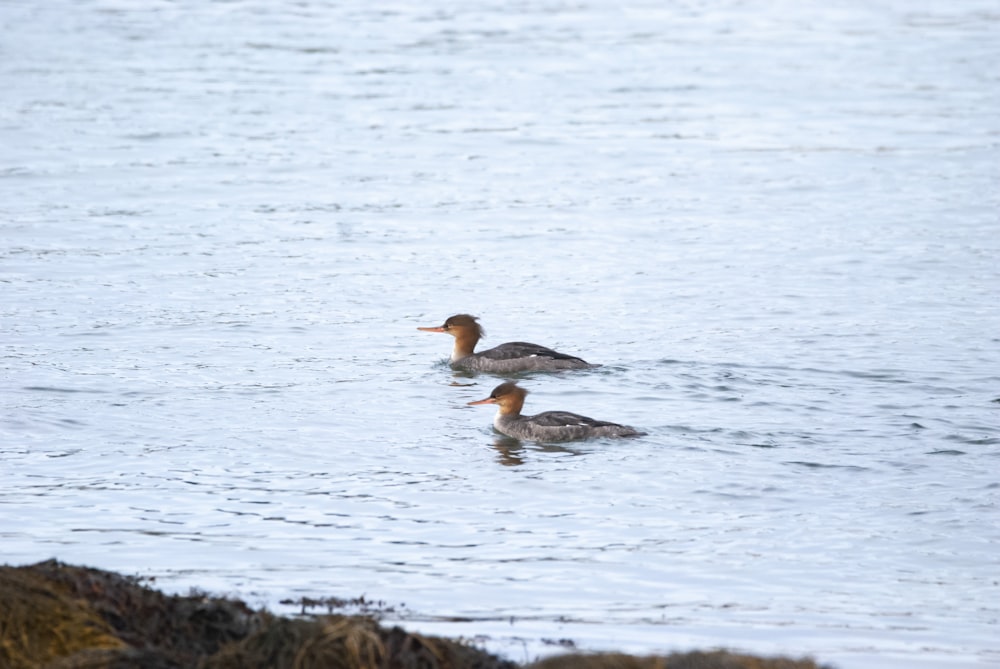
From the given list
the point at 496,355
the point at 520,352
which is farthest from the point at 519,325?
the point at 520,352

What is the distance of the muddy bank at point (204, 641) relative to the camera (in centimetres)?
575

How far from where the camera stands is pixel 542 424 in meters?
11.0

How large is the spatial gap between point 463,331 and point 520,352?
813mm

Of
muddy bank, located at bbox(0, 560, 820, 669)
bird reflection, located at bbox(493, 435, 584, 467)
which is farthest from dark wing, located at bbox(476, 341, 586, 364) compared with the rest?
muddy bank, located at bbox(0, 560, 820, 669)

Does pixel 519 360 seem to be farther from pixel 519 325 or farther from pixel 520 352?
pixel 519 325

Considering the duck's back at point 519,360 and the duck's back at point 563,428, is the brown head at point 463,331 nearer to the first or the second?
the duck's back at point 519,360

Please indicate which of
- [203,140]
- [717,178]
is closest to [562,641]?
[717,178]

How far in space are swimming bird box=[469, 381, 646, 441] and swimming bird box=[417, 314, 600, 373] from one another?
1.17m

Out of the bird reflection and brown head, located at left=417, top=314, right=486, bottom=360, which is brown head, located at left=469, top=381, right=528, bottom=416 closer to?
the bird reflection

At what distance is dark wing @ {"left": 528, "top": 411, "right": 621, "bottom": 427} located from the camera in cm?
1083

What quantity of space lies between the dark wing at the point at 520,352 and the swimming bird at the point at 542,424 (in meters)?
1.11

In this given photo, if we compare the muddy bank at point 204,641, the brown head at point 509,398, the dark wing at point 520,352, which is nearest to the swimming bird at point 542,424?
the brown head at point 509,398

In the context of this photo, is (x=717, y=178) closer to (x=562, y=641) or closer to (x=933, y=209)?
(x=933, y=209)

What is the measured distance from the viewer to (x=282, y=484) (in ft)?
31.4
